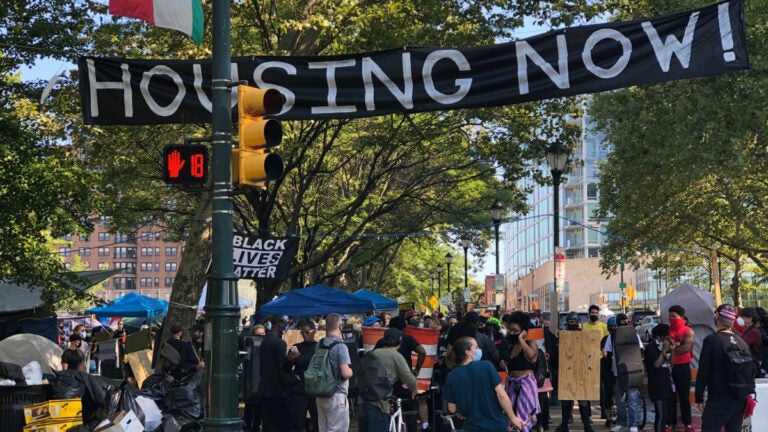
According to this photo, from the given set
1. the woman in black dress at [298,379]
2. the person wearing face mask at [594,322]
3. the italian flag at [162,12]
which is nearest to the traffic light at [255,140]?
the italian flag at [162,12]

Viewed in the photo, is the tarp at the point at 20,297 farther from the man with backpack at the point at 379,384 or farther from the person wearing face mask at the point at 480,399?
the person wearing face mask at the point at 480,399

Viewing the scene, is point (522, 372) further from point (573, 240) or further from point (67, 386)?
point (573, 240)

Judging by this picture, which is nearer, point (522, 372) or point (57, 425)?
point (57, 425)

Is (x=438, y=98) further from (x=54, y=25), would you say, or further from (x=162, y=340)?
(x=54, y=25)

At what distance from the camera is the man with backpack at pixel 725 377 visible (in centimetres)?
1229

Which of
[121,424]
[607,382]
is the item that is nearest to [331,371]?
[121,424]

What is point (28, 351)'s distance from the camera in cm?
1738

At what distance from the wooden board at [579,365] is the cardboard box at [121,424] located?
7.11 meters

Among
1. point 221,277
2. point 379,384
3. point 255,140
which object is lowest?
point 379,384

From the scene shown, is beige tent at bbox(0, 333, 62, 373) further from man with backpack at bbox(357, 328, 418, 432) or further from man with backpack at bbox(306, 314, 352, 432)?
man with backpack at bbox(357, 328, 418, 432)

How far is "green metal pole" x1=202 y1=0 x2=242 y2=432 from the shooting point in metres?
8.92

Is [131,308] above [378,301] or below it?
below

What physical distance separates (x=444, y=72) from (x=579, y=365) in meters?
8.18

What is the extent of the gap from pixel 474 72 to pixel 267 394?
20.9 ft
